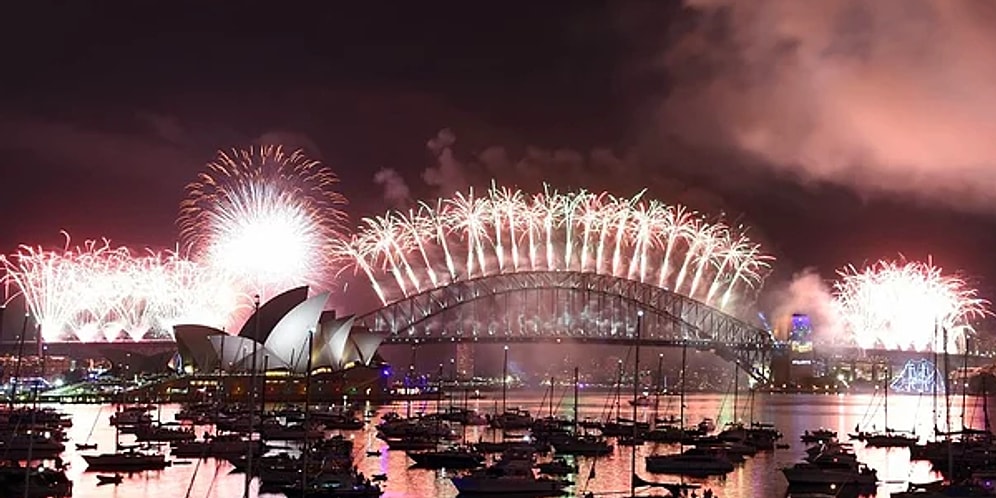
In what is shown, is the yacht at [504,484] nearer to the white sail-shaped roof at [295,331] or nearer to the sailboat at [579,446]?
the sailboat at [579,446]

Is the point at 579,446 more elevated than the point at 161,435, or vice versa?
the point at 579,446

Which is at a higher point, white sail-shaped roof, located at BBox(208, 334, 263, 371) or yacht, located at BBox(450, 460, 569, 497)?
white sail-shaped roof, located at BBox(208, 334, 263, 371)

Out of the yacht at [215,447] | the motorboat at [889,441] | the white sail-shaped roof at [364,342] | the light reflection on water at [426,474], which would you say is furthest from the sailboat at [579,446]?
the white sail-shaped roof at [364,342]

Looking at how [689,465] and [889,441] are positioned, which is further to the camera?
[889,441]

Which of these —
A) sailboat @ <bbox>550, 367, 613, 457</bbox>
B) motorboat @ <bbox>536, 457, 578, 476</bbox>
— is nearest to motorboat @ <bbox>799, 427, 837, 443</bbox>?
sailboat @ <bbox>550, 367, 613, 457</bbox>

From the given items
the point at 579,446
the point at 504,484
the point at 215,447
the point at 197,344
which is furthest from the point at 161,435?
the point at 197,344

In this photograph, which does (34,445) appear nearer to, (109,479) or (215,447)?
(215,447)

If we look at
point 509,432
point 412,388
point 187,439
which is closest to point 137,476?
point 187,439

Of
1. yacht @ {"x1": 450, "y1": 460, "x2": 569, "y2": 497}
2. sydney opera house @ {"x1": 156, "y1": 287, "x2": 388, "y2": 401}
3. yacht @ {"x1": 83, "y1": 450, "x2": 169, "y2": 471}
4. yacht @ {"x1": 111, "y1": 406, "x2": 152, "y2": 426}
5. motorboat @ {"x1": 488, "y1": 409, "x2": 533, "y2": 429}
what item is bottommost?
yacht @ {"x1": 83, "y1": 450, "x2": 169, "y2": 471}

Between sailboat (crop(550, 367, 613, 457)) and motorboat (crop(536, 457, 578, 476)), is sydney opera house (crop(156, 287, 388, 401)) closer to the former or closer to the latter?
sailboat (crop(550, 367, 613, 457))
